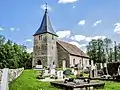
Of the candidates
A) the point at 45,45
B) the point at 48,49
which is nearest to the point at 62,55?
the point at 48,49

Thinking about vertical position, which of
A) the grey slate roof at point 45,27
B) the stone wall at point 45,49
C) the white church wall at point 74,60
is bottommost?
the white church wall at point 74,60

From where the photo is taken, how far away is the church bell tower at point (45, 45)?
63.3 m

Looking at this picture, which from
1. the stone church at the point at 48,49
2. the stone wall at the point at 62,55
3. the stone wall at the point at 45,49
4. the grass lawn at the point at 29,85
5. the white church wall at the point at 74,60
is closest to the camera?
the grass lawn at the point at 29,85

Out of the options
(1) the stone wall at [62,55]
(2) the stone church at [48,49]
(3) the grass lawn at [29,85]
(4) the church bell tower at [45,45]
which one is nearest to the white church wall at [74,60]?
(2) the stone church at [48,49]

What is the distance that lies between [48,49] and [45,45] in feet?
5.00

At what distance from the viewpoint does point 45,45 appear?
210 feet

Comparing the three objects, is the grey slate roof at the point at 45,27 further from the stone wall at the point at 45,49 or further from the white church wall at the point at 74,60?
the white church wall at the point at 74,60

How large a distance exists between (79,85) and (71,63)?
173 feet

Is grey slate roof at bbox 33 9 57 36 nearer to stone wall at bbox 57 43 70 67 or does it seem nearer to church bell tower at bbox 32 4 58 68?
church bell tower at bbox 32 4 58 68

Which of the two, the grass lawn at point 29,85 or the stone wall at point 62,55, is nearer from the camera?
the grass lawn at point 29,85

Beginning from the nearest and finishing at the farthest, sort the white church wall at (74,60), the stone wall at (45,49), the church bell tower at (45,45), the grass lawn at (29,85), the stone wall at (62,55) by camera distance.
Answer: the grass lawn at (29,85) < the stone wall at (45,49) < the church bell tower at (45,45) < the stone wall at (62,55) < the white church wall at (74,60)

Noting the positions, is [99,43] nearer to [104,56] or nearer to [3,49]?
[104,56]

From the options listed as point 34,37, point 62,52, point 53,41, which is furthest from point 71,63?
point 34,37

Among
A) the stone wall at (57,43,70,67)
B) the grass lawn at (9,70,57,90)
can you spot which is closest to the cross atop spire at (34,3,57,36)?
the stone wall at (57,43,70,67)
